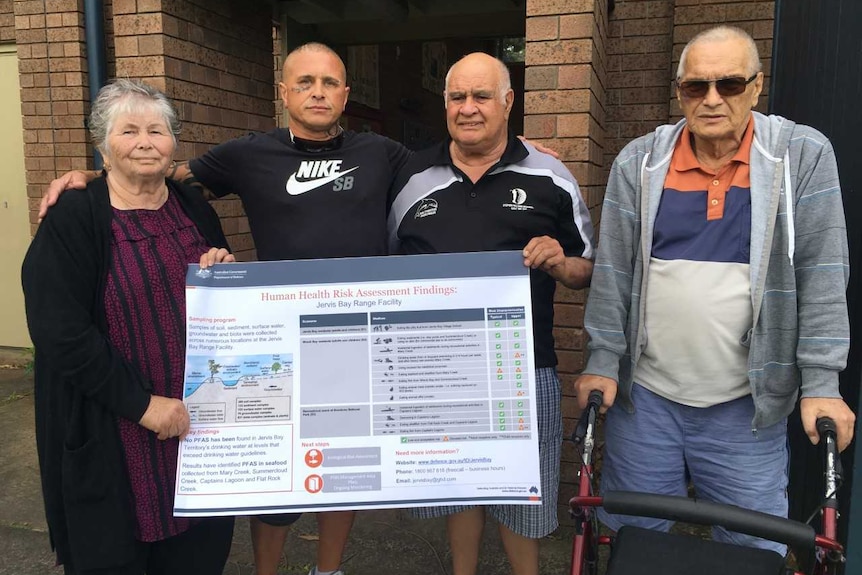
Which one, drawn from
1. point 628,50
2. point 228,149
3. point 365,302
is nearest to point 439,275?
point 365,302

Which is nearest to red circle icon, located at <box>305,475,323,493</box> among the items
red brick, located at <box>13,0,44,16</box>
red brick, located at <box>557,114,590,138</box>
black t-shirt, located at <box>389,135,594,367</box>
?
black t-shirt, located at <box>389,135,594,367</box>

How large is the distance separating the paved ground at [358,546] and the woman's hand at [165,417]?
61.3 inches

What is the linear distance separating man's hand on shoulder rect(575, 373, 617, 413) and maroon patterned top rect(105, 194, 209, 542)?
1.38m

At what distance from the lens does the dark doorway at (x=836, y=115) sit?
252cm

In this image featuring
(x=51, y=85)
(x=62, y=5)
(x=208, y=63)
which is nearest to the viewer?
(x=208, y=63)

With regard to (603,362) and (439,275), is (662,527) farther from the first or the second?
(439,275)

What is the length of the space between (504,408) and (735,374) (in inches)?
30.2

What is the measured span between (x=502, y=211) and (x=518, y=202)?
0.23 feet

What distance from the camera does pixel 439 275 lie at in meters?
2.32

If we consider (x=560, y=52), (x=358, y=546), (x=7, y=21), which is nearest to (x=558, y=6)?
(x=560, y=52)

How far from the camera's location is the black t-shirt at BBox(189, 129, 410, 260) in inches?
104

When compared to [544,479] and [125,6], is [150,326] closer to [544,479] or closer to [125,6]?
[544,479]

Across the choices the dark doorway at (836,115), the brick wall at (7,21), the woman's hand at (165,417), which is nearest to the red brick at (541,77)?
the dark doorway at (836,115)

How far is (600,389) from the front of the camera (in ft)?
7.41
